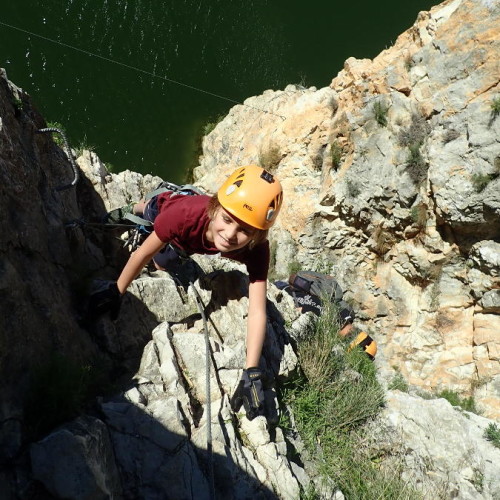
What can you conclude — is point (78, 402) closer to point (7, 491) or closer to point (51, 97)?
point (7, 491)

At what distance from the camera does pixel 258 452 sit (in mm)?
3061

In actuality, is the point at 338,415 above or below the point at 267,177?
below

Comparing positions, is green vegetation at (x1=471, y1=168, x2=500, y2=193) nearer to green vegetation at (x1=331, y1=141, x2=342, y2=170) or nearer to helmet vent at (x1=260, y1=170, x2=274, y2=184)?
green vegetation at (x1=331, y1=141, x2=342, y2=170)

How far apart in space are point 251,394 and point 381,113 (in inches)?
267

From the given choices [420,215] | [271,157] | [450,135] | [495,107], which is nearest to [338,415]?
[420,215]

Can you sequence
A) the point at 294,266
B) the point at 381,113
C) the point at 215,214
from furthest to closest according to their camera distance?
the point at 294,266, the point at 381,113, the point at 215,214

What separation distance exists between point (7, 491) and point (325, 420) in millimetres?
2662

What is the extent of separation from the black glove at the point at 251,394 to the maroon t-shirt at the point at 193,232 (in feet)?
2.38

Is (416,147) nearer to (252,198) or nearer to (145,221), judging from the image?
(145,221)

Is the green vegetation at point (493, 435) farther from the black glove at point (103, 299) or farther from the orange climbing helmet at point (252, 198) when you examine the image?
the black glove at point (103, 299)

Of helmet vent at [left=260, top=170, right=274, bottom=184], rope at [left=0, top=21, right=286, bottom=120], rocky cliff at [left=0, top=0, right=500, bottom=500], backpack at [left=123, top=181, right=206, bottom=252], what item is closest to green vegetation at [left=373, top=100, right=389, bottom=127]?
rocky cliff at [left=0, top=0, right=500, bottom=500]

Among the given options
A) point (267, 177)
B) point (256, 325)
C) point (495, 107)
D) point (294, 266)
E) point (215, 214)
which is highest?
point (495, 107)

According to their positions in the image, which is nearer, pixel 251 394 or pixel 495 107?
pixel 251 394

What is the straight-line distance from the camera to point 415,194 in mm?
7461
